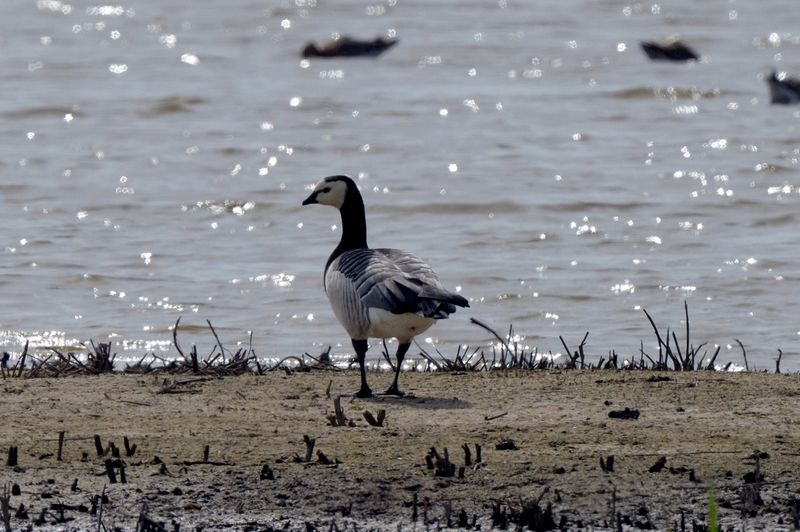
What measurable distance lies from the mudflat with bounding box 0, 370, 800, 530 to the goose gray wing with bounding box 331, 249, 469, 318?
1.52 ft

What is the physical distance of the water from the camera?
12.1 metres

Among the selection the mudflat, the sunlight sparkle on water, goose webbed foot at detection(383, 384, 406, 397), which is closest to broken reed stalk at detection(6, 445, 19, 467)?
the mudflat

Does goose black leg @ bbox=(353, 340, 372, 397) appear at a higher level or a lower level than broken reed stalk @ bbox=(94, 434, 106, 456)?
higher

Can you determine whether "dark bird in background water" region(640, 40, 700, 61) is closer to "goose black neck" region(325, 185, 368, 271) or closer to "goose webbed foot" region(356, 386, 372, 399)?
"goose black neck" region(325, 185, 368, 271)

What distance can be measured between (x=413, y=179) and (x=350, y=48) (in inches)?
480

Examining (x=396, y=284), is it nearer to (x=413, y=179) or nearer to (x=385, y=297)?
(x=385, y=297)

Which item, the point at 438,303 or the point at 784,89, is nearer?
the point at 438,303

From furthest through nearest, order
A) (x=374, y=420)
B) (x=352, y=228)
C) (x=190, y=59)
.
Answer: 1. (x=190, y=59)
2. (x=352, y=228)
3. (x=374, y=420)

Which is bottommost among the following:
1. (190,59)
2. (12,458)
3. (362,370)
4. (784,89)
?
(12,458)

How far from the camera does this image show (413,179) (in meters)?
18.0

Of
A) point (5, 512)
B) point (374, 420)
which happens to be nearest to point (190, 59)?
point (374, 420)

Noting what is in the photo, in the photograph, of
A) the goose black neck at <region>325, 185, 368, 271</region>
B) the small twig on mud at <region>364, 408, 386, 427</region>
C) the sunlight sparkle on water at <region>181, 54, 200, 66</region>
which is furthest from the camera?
the sunlight sparkle on water at <region>181, 54, 200, 66</region>

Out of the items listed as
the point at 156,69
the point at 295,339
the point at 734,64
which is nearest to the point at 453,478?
the point at 295,339

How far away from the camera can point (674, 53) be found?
28.6m
